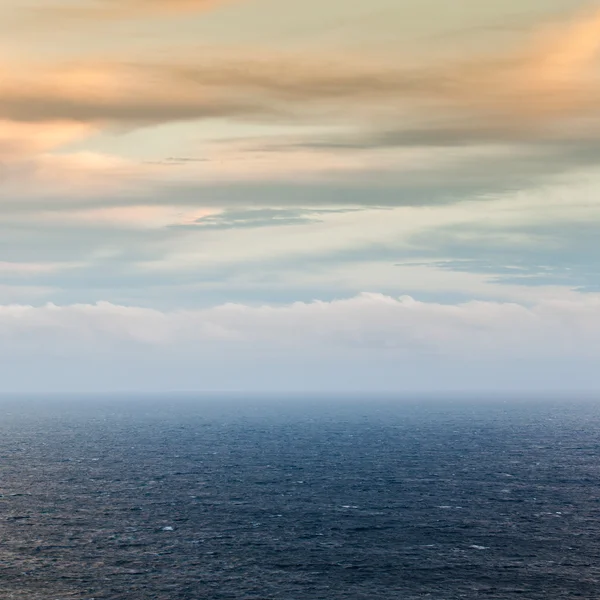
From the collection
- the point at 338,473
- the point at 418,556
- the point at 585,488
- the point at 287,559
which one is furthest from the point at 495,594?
the point at 338,473

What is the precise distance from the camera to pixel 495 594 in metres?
102

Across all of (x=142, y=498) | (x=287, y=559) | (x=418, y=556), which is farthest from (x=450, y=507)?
(x=142, y=498)

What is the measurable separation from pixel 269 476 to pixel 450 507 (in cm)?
5722

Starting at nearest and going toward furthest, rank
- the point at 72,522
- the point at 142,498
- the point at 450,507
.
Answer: the point at 72,522
the point at 450,507
the point at 142,498

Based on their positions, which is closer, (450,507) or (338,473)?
(450,507)

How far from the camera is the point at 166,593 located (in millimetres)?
102250

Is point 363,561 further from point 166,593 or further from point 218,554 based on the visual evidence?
point 166,593

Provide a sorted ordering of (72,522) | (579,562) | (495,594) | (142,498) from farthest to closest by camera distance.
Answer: (142,498) < (72,522) < (579,562) < (495,594)

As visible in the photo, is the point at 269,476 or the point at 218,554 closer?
the point at 218,554

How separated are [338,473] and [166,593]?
327ft

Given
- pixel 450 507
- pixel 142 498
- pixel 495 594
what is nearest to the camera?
pixel 495 594

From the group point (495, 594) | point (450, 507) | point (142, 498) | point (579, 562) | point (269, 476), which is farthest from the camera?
point (269, 476)

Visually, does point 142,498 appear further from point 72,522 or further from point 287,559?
point 287,559

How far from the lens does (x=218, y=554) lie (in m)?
121
